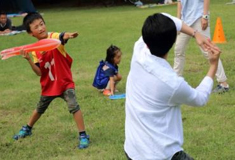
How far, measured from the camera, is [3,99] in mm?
6660

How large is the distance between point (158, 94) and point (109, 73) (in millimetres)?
4220

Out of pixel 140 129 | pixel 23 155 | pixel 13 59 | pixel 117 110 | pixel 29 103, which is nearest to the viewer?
pixel 140 129

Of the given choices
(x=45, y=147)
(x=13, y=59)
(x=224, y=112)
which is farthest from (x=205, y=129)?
(x=13, y=59)

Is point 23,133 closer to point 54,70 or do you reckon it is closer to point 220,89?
point 54,70

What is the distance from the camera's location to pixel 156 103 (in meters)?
2.47

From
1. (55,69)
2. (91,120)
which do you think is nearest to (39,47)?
(55,69)

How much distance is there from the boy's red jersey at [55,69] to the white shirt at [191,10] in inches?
84.4

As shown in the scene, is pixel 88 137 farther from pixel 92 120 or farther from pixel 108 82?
pixel 108 82

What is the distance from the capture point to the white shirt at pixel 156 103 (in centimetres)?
241

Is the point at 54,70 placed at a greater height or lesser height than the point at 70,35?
lesser

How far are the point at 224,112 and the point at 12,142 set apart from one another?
8.17 ft

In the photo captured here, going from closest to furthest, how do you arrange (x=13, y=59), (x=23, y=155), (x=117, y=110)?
(x=23, y=155)
(x=117, y=110)
(x=13, y=59)

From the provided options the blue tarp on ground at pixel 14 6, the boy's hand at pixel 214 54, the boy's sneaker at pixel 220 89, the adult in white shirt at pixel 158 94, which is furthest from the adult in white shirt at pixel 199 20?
the blue tarp on ground at pixel 14 6

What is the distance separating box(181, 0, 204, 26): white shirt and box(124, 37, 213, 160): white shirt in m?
3.48
